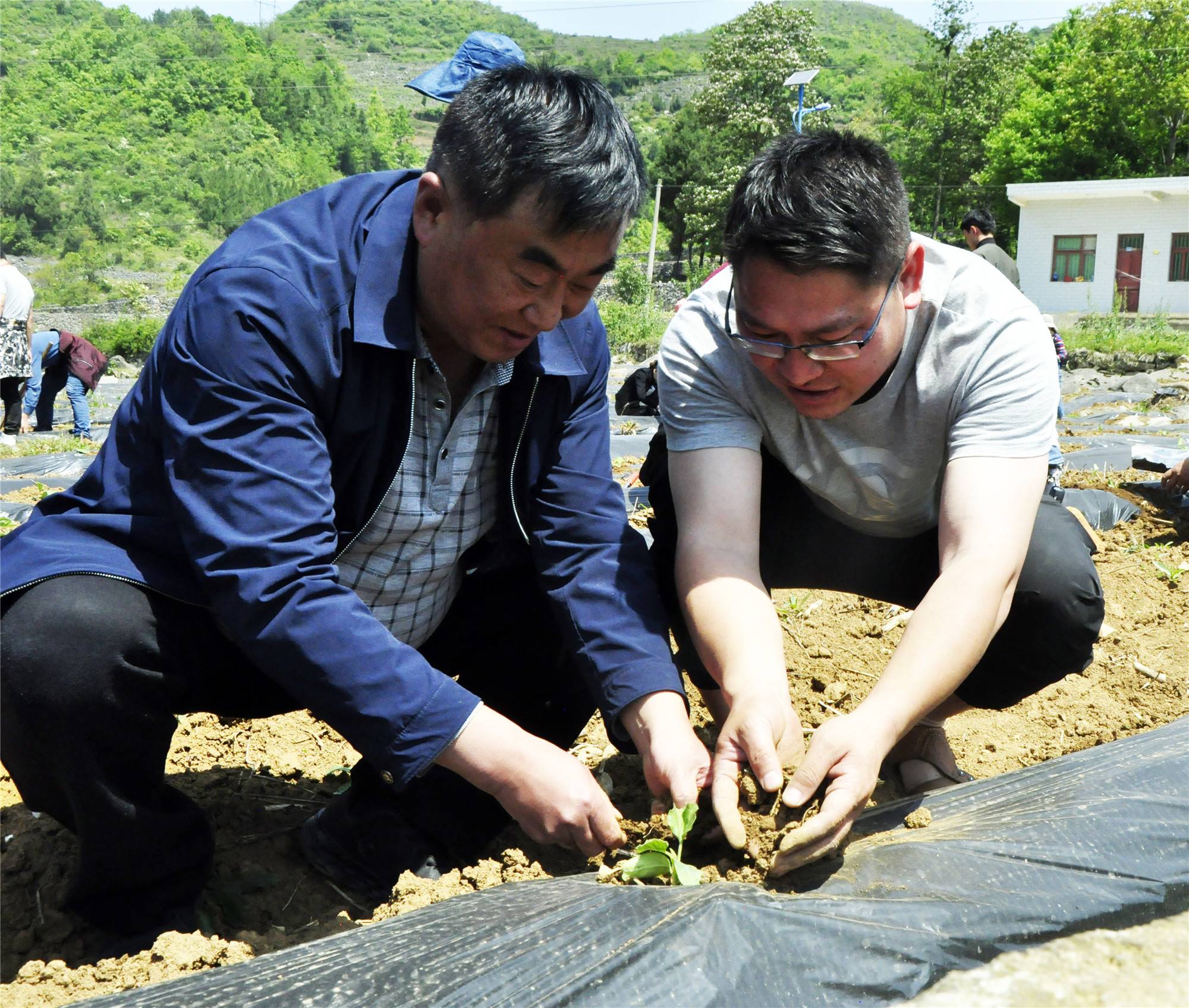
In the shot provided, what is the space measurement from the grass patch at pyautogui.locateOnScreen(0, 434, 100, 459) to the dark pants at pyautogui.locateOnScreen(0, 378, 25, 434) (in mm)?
1086

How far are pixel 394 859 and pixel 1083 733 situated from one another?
5.31 feet

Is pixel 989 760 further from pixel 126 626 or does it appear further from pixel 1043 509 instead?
pixel 126 626

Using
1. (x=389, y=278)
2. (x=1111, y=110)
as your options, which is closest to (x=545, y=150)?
(x=389, y=278)

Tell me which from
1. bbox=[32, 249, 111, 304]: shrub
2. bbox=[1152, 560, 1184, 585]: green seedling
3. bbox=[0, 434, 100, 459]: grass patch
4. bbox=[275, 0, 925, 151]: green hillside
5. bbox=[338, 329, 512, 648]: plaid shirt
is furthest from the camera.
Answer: bbox=[275, 0, 925, 151]: green hillside

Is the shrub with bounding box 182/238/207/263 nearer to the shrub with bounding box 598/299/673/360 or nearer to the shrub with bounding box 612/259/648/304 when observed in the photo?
the shrub with bounding box 612/259/648/304

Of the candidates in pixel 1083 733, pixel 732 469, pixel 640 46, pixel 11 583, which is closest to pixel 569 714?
pixel 732 469

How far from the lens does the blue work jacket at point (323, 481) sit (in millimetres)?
1460

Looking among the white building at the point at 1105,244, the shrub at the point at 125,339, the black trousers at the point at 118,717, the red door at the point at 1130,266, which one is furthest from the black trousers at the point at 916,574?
the red door at the point at 1130,266

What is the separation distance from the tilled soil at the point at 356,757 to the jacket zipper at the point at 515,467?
1.87 ft

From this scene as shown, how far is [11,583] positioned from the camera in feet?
5.06

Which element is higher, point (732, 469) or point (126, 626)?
point (732, 469)

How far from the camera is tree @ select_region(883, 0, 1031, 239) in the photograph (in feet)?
126

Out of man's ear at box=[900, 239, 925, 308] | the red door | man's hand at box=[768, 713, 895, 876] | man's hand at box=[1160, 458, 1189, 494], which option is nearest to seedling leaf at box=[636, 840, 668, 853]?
man's hand at box=[768, 713, 895, 876]

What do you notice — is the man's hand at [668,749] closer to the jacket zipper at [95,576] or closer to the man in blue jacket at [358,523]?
the man in blue jacket at [358,523]
